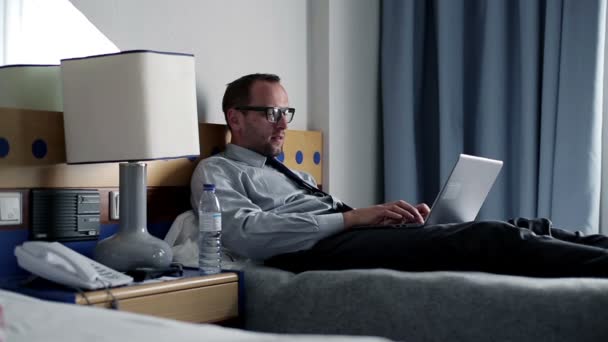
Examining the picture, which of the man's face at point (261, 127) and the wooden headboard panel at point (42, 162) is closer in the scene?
the wooden headboard panel at point (42, 162)

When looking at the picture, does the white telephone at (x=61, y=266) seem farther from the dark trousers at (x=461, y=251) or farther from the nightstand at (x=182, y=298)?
the dark trousers at (x=461, y=251)

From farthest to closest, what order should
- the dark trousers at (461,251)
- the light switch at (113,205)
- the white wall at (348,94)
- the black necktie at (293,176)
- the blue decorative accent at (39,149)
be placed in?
the white wall at (348,94) < the black necktie at (293,176) < the light switch at (113,205) < the blue decorative accent at (39,149) < the dark trousers at (461,251)

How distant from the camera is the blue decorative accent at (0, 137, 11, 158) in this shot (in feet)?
6.00

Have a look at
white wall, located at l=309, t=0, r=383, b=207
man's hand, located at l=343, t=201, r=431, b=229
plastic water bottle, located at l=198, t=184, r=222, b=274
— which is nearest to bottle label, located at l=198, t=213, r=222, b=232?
plastic water bottle, located at l=198, t=184, r=222, b=274

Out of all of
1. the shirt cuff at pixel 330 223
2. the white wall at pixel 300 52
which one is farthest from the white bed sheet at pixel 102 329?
Answer: the white wall at pixel 300 52

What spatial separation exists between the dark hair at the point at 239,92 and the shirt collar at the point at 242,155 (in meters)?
0.14

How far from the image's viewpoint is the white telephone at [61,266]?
1.56 meters

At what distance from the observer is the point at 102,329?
0.78 meters

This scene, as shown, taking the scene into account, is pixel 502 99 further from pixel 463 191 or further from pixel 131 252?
pixel 131 252

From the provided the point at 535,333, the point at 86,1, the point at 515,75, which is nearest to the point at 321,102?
the point at 515,75

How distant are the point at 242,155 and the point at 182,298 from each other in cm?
83

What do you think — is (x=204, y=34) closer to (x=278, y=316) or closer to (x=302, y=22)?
(x=302, y=22)

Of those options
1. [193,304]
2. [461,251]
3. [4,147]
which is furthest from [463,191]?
[4,147]

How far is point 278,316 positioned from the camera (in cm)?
187
